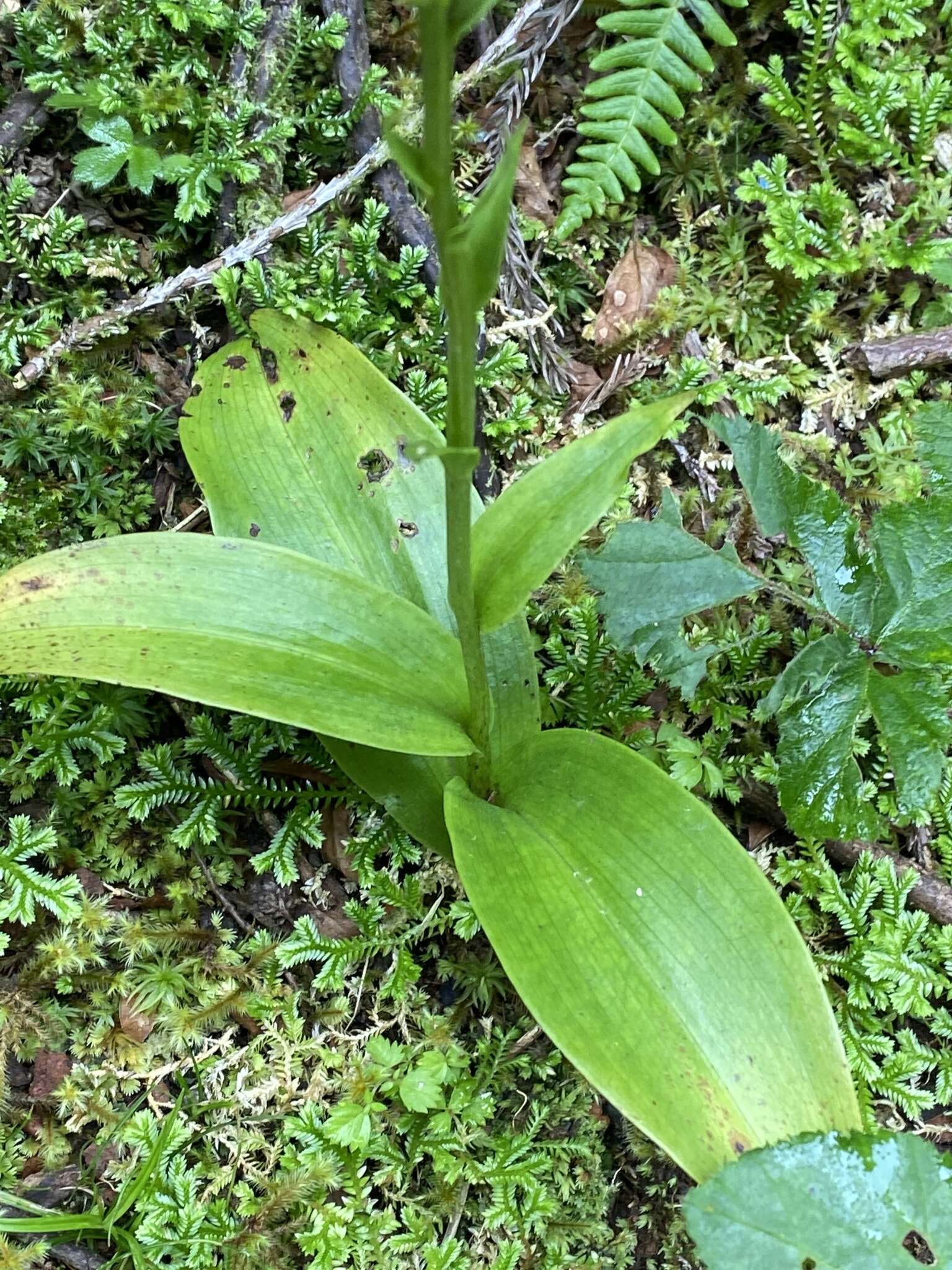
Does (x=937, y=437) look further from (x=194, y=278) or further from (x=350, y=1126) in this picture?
(x=350, y=1126)

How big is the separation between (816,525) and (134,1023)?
1.55 m

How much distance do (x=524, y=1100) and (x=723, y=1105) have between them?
0.55 meters

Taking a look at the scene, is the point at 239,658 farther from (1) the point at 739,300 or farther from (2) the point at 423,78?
(1) the point at 739,300

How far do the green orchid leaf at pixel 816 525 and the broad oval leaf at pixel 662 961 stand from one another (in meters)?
0.55

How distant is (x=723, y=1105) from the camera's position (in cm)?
113

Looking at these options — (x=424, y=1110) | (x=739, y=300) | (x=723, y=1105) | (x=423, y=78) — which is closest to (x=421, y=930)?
(x=424, y=1110)

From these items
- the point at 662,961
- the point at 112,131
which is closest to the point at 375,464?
the point at 662,961

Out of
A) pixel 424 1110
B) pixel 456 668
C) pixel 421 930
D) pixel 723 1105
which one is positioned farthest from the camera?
pixel 421 930

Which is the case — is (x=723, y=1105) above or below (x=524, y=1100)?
above

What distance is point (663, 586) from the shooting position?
1599 mm

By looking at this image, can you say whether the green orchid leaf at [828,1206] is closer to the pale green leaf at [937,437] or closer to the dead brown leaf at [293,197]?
the pale green leaf at [937,437]

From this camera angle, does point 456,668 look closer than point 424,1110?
Yes

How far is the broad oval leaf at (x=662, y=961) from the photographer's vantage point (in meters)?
1.13

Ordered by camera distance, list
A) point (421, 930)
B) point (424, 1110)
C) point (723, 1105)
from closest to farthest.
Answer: point (723, 1105)
point (424, 1110)
point (421, 930)
